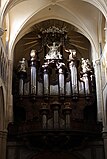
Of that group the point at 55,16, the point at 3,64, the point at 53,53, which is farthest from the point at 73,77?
the point at 3,64

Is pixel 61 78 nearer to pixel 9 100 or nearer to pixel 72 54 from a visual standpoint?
pixel 72 54

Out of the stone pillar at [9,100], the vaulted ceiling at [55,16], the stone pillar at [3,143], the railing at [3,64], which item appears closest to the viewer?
the railing at [3,64]

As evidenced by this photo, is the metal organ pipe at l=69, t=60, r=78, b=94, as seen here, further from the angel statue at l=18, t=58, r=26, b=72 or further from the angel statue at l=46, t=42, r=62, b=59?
the angel statue at l=18, t=58, r=26, b=72

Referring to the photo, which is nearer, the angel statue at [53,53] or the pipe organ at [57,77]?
the pipe organ at [57,77]

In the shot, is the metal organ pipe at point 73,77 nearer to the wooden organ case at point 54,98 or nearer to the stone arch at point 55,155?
the wooden organ case at point 54,98

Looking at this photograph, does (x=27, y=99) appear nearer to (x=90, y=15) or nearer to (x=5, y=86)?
(x=5, y=86)

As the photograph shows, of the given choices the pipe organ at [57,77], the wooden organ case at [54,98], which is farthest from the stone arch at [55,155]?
the pipe organ at [57,77]

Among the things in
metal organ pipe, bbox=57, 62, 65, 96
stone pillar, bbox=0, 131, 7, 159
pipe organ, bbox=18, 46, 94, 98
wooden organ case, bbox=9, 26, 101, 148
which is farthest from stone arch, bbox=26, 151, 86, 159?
metal organ pipe, bbox=57, 62, 65, 96

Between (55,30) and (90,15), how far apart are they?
119 inches

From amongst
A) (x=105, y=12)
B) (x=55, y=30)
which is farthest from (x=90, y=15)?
(x=105, y=12)

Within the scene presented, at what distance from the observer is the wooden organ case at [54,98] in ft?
63.7

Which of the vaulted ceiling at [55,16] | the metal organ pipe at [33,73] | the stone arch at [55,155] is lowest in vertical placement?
the stone arch at [55,155]

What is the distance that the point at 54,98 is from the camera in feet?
72.5

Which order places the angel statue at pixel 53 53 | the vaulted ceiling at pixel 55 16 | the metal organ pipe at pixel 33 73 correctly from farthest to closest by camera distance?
the angel statue at pixel 53 53 < the metal organ pipe at pixel 33 73 < the vaulted ceiling at pixel 55 16
